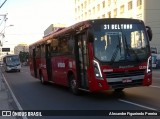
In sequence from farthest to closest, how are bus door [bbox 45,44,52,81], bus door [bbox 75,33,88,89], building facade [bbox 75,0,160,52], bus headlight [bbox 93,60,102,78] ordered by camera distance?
1. building facade [bbox 75,0,160,52]
2. bus door [bbox 45,44,52,81]
3. bus door [bbox 75,33,88,89]
4. bus headlight [bbox 93,60,102,78]

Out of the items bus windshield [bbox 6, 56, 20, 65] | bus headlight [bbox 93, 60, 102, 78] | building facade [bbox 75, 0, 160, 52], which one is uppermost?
building facade [bbox 75, 0, 160, 52]

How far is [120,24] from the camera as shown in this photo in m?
14.6

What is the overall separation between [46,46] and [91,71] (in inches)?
356

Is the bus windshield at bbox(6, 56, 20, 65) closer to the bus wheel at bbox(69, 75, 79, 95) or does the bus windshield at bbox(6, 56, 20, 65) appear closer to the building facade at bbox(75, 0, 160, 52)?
the building facade at bbox(75, 0, 160, 52)

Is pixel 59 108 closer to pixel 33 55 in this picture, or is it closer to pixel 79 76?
pixel 79 76

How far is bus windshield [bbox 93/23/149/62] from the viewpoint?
14.1 metres

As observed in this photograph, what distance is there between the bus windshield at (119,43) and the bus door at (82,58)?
75cm

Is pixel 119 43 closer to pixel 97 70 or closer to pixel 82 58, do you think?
pixel 97 70

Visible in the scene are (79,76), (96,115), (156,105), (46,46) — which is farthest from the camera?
(46,46)

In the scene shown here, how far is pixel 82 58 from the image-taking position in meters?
15.4

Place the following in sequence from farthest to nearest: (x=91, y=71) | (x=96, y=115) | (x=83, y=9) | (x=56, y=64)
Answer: (x=83, y=9)
(x=56, y=64)
(x=91, y=71)
(x=96, y=115)

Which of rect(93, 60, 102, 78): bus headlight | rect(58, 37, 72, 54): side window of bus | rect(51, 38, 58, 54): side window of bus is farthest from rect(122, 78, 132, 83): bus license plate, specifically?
rect(51, 38, 58, 54): side window of bus

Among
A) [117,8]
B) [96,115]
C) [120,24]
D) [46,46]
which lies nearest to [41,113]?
[96,115]

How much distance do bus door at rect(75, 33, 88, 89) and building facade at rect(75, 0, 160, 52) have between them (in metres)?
48.7
